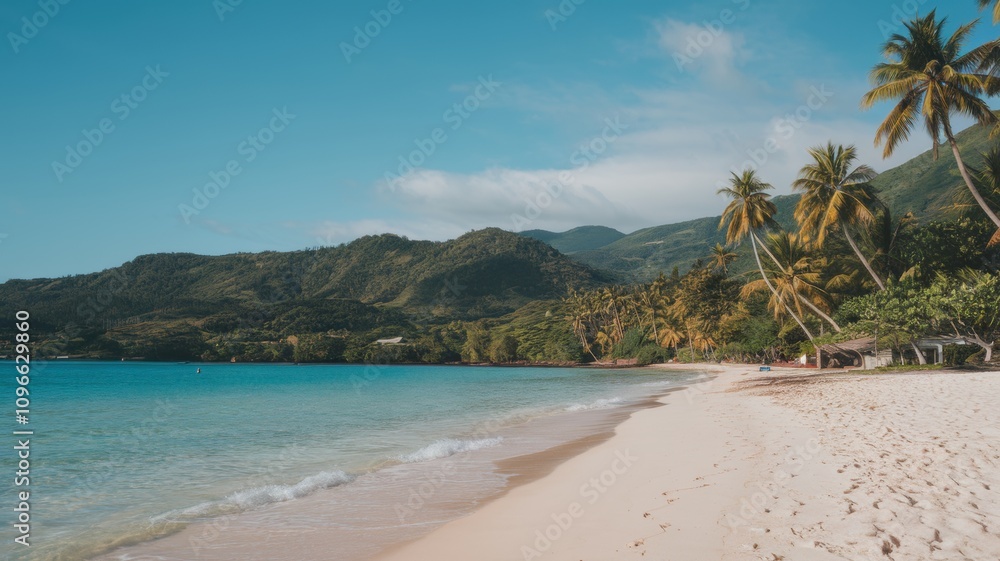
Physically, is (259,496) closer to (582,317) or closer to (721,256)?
(721,256)

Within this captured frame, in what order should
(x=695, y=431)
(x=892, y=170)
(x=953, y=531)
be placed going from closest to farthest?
1. (x=953, y=531)
2. (x=695, y=431)
3. (x=892, y=170)

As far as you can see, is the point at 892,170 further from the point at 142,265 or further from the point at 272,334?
the point at 142,265

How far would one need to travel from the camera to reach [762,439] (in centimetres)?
1045

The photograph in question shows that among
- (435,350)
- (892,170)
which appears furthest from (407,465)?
(892,170)

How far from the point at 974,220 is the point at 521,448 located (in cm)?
3241

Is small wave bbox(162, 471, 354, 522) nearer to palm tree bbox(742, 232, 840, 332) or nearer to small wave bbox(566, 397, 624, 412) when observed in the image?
small wave bbox(566, 397, 624, 412)

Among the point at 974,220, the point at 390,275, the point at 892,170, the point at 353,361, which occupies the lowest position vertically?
the point at 353,361
